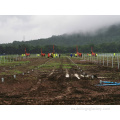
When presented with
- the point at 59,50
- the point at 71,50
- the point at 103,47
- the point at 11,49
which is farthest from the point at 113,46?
the point at 11,49

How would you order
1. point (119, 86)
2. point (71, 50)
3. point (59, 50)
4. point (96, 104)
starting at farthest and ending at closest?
point (59, 50), point (71, 50), point (119, 86), point (96, 104)

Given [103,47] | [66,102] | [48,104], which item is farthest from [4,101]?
[103,47]

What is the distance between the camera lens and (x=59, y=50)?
187875 millimetres

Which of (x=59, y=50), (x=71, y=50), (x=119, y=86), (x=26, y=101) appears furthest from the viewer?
(x=59, y=50)

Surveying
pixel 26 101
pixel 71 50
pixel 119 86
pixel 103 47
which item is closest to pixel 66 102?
pixel 26 101

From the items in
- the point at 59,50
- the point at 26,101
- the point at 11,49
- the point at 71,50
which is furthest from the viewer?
the point at 59,50

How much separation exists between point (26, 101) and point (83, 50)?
17858 centimetres

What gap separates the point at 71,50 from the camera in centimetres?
17312

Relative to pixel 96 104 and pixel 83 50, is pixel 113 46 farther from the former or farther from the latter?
pixel 96 104

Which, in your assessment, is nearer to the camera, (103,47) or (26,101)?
(26,101)

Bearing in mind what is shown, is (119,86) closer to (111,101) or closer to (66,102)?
(111,101)

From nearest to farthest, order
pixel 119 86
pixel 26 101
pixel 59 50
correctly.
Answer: pixel 26 101 → pixel 119 86 → pixel 59 50

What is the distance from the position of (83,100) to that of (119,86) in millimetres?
4324

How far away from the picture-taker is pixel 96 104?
7066 millimetres
